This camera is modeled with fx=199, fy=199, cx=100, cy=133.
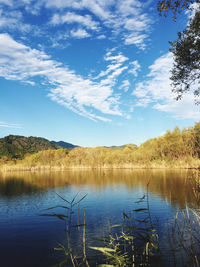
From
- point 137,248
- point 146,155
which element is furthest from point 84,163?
point 137,248

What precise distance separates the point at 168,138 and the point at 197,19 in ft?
167

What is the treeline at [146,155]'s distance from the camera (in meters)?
50.6

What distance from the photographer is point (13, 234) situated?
11.3 m

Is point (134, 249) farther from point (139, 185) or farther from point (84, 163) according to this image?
point (84, 163)

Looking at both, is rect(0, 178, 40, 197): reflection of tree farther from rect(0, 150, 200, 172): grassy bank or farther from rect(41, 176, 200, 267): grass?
rect(0, 150, 200, 172): grassy bank

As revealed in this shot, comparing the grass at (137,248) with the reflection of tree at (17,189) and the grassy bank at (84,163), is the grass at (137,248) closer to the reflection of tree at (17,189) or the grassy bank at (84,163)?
the reflection of tree at (17,189)

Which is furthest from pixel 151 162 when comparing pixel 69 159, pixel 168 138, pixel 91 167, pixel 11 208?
pixel 11 208

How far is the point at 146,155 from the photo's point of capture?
66.3 meters

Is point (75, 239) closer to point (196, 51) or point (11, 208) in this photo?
point (11, 208)

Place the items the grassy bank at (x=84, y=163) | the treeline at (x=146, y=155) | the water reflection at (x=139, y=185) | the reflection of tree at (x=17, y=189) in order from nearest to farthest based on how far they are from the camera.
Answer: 1. the water reflection at (x=139, y=185)
2. the reflection of tree at (x=17, y=189)
3. the treeline at (x=146, y=155)
4. the grassy bank at (x=84, y=163)

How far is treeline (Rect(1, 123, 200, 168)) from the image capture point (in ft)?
166

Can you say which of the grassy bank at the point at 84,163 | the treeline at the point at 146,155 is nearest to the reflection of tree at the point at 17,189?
the treeline at the point at 146,155

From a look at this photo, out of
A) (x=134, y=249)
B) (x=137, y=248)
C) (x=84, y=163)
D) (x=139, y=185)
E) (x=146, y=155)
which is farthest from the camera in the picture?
(x=84, y=163)

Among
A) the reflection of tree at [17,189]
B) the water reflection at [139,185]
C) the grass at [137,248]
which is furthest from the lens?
the reflection of tree at [17,189]
